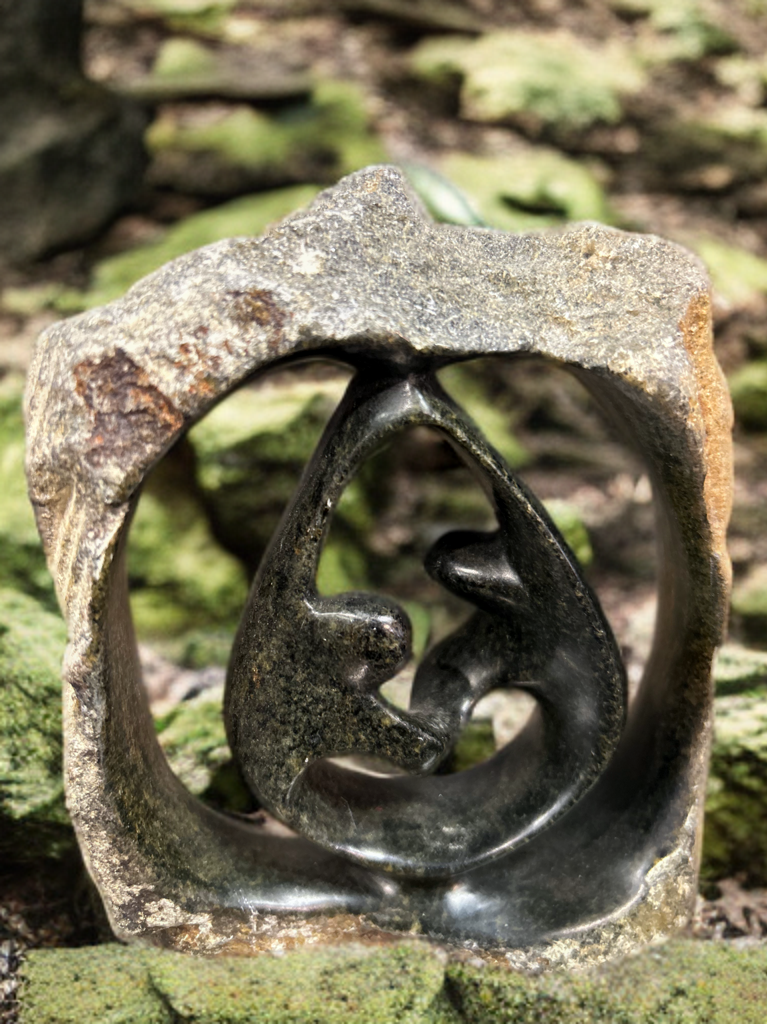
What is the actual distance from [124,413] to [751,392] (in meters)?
3.17

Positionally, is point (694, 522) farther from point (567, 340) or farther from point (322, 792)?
point (322, 792)

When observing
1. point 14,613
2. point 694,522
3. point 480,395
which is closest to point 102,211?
point 480,395

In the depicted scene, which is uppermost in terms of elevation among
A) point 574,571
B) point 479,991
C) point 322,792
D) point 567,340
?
point 567,340

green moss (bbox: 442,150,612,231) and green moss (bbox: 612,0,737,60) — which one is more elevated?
green moss (bbox: 612,0,737,60)

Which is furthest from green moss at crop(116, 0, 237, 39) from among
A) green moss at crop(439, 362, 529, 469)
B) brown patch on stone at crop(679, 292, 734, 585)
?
brown patch on stone at crop(679, 292, 734, 585)

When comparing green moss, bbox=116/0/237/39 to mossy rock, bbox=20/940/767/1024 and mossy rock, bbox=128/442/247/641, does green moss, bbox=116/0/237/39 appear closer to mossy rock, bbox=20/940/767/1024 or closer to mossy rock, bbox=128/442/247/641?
mossy rock, bbox=128/442/247/641

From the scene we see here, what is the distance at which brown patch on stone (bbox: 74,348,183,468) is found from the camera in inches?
73.3

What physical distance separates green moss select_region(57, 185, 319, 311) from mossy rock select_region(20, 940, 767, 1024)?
2.54m

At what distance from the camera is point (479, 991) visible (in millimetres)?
2209

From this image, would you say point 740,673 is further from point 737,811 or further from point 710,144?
point 710,144

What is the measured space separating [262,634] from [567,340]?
0.82 meters

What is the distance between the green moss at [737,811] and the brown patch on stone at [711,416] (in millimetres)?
949

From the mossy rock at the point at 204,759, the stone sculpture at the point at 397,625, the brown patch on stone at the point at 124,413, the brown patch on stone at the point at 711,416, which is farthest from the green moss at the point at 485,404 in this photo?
the brown patch on stone at the point at 124,413

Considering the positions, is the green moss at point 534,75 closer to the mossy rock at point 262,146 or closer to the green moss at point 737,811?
the mossy rock at point 262,146
